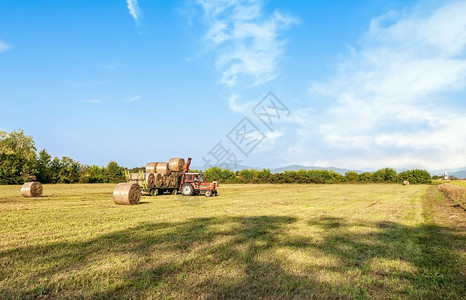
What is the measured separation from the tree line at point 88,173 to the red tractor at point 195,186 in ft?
44.6

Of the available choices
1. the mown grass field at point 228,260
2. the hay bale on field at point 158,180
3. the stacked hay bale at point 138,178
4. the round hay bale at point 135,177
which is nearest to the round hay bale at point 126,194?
the mown grass field at point 228,260

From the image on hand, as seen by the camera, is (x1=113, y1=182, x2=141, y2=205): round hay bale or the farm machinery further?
the farm machinery

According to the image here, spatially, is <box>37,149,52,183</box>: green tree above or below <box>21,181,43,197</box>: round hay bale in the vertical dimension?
above

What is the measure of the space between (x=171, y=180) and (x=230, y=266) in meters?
19.5

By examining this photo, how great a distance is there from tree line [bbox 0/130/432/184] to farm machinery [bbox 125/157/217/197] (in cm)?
1216

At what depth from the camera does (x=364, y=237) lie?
766 cm

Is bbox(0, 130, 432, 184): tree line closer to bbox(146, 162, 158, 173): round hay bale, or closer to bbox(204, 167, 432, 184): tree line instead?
bbox(204, 167, 432, 184): tree line

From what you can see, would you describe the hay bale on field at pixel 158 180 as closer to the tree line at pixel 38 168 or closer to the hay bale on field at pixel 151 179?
the hay bale on field at pixel 151 179

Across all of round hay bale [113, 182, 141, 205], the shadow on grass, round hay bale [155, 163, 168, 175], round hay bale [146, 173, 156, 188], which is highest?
round hay bale [155, 163, 168, 175]

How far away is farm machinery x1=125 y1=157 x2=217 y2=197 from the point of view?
22484 mm

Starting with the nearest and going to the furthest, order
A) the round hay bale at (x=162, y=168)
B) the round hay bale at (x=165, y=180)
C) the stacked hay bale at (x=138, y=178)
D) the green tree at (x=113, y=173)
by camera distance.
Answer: the stacked hay bale at (x=138, y=178)
the round hay bale at (x=165, y=180)
the round hay bale at (x=162, y=168)
the green tree at (x=113, y=173)

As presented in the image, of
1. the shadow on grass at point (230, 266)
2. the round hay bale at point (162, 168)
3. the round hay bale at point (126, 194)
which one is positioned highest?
the round hay bale at point (162, 168)

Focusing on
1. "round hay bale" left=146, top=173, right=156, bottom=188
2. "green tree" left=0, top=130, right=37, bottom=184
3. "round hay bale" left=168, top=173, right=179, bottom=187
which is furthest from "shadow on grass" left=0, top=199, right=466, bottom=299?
"green tree" left=0, top=130, right=37, bottom=184

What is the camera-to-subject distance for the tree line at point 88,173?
45.7 meters
